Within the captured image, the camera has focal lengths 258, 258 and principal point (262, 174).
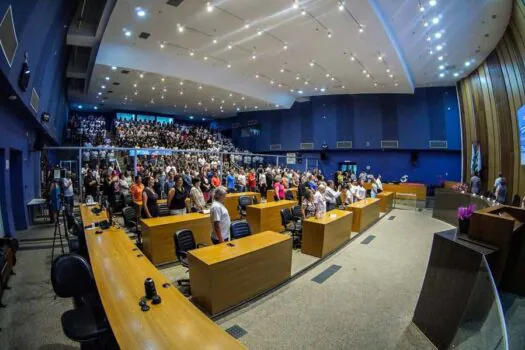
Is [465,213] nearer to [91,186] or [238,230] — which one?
[238,230]

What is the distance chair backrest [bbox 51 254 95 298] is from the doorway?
21.6 ft

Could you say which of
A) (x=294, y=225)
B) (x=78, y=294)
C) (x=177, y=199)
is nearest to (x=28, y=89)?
(x=177, y=199)

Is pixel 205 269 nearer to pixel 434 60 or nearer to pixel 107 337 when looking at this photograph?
pixel 107 337

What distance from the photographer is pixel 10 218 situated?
6.00m

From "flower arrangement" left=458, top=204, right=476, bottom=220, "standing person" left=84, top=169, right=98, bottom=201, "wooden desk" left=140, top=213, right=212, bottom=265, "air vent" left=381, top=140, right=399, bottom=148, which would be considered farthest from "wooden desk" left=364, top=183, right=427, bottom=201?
"standing person" left=84, top=169, right=98, bottom=201

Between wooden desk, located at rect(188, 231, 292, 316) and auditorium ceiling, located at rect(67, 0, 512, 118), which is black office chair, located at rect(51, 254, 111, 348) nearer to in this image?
wooden desk, located at rect(188, 231, 292, 316)

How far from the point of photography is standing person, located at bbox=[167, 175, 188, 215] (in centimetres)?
565

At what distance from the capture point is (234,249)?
362 cm

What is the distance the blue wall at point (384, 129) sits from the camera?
16.7 m

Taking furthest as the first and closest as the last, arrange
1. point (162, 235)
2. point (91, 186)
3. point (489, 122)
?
point (489, 122) < point (91, 186) < point (162, 235)

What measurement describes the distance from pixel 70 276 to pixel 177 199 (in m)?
3.22

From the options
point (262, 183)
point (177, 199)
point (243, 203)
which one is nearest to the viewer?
point (177, 199)

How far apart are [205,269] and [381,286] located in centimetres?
298

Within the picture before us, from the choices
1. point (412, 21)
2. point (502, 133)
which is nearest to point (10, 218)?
point (412, 21)
